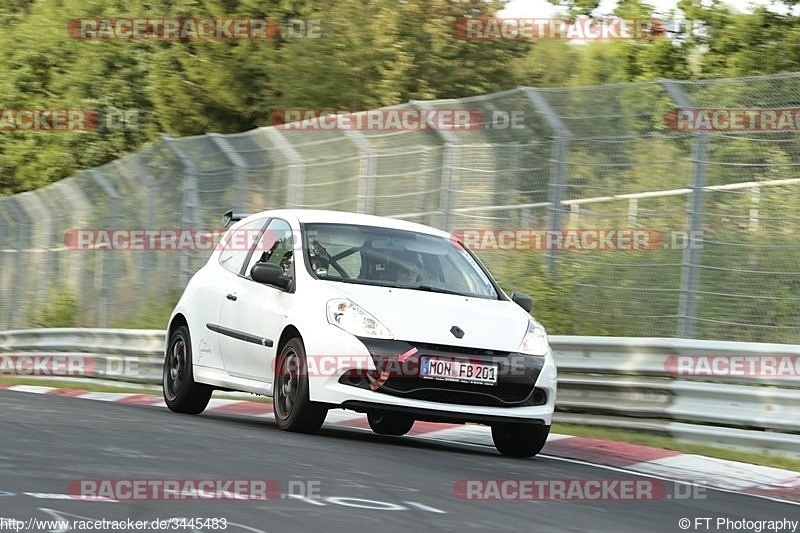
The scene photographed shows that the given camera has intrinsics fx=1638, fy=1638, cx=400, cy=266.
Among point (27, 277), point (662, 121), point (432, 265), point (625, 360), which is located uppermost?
point (662, 121)

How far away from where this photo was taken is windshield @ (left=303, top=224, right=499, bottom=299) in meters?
10.8

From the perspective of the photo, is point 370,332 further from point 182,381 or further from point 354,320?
point 182,381

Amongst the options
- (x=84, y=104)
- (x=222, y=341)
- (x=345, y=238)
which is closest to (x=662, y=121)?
(x=345, y=238)

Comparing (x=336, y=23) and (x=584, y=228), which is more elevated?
(x=336, y=23)

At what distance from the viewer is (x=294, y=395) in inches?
403

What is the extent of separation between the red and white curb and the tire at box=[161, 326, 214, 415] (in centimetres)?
100

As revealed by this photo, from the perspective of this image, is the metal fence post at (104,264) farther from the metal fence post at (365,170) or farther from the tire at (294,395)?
the tire at (294,395)

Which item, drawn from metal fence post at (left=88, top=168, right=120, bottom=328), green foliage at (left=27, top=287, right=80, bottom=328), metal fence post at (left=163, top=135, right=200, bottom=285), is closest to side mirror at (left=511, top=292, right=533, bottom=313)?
metal fence post at (left=163, top=135, right=200, bottom=285)

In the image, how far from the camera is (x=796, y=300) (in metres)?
11.7

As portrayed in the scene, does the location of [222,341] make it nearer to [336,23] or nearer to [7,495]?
[7,495]

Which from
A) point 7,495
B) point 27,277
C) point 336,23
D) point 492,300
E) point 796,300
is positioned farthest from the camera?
point 336,23

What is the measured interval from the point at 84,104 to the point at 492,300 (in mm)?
33703

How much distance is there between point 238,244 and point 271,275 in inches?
59.0

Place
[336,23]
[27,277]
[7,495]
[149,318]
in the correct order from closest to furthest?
[7,495] → [149,318] → [27,277] → [336,23]
